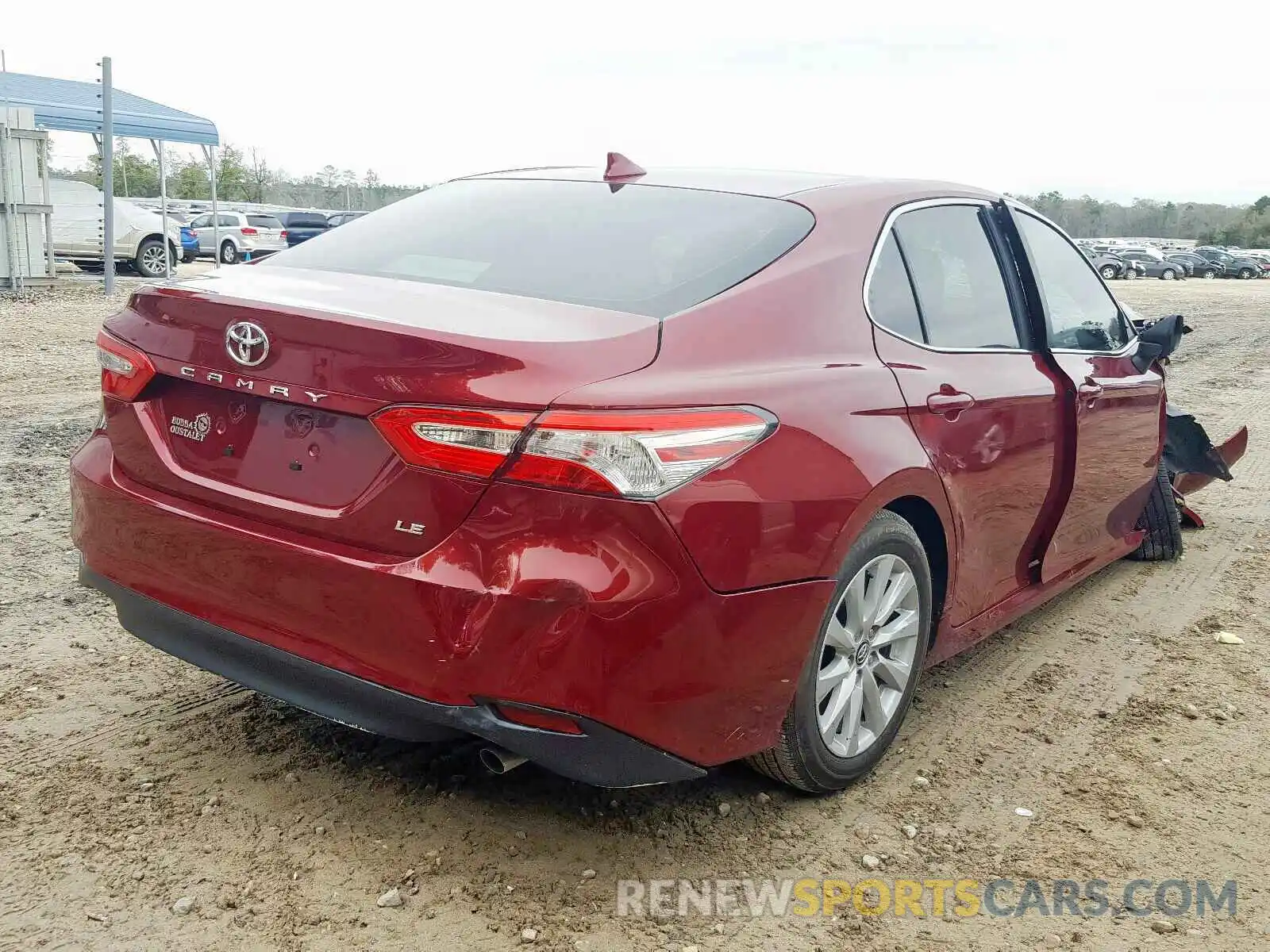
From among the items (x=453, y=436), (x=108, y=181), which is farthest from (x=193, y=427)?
(x=108, y=181)

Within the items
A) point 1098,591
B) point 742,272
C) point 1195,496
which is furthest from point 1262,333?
point 742,272

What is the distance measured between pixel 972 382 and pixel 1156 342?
1.62 metres

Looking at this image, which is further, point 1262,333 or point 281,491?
point 1262,333

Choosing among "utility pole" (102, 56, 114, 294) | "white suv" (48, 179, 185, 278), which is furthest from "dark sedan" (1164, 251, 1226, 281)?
"utility pole" (102, 56, 114, 294)

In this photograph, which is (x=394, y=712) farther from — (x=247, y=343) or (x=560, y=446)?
(x=247, y=343)

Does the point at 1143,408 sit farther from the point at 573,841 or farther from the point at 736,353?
the point at 573,841

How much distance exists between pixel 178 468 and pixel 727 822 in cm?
156

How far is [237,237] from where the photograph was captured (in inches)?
1211

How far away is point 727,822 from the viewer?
2.92 meters

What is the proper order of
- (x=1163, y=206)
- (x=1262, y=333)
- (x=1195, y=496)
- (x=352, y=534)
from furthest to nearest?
(x=1163, y=206) → (x=1262, y=333) → (x=1195, y=496) → (x=352, y=534)

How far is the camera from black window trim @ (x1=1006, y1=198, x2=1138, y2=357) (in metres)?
3.95

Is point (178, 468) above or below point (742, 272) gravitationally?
below

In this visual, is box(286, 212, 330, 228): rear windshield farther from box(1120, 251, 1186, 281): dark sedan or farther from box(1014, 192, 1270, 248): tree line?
box(1014, 192, 1270, 248): tree line

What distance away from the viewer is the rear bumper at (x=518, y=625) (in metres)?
2.29
